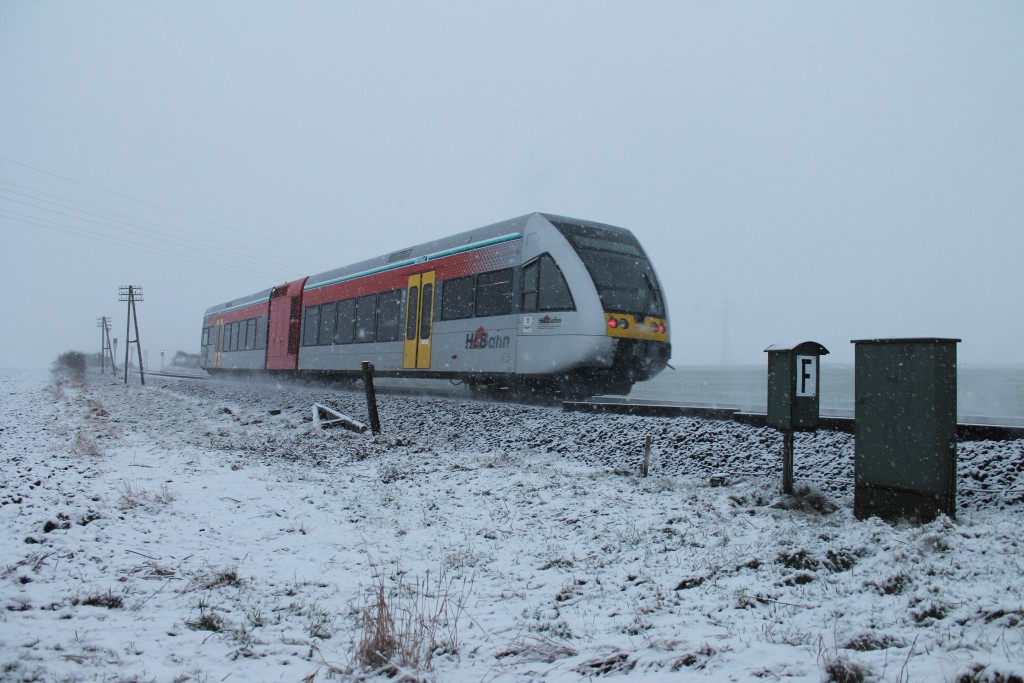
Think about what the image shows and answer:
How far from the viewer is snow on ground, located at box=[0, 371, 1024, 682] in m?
2.80

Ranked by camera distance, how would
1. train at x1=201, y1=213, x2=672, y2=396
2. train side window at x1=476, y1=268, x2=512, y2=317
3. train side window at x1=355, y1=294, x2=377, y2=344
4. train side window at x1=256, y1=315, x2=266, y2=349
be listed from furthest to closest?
train side window at x1=256, y1=315, x2=266, y2=349, train side window at x1=355, y1=294, x2=377, y2=344, train side window at x1=476, y1=268, x2=512, y2=317, train at x1=201, y1=213, x2=672, y2=396

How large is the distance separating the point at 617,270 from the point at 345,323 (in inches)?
342

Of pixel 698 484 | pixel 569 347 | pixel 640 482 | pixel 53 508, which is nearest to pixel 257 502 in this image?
pixel 53 508

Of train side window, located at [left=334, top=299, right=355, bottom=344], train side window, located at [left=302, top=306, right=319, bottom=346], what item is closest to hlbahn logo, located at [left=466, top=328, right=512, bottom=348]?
train side window, located at [left=334, top=299, right=355, bottom=344]

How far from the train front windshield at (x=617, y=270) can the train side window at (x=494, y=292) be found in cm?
141

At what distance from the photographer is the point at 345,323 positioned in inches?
701

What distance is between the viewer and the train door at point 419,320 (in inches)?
560

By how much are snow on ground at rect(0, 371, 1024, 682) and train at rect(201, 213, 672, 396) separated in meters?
3.94

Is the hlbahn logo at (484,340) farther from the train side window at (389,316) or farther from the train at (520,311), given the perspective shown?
the train side window at (389,316)

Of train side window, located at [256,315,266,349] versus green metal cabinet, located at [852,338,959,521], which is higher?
train side window, located at [256,315,266,349]

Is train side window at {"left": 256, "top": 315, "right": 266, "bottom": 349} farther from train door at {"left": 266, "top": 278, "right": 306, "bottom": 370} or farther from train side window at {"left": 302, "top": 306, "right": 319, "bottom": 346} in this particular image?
train side window at {"left": 302, "top": 306, "right": 319, "bottom": 346}

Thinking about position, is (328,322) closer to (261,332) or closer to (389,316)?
(389,316)

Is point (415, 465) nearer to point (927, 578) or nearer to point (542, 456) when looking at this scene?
point (542, 456)

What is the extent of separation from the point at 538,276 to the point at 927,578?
878cm
